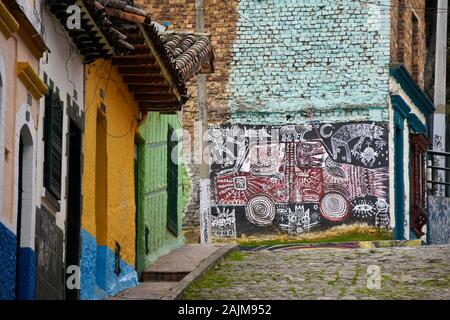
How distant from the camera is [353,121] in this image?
3028cm

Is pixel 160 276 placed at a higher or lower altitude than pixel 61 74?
lower

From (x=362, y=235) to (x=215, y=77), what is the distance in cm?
454

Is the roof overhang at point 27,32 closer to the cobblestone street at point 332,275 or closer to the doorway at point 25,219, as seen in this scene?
the doorway at point 25,219

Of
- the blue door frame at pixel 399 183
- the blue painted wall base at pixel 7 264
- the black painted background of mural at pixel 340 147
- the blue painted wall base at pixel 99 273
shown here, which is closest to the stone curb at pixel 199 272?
the blue painted wall base at pixel 99 273

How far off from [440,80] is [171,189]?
46.0 ft

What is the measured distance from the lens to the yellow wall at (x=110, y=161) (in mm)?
16922

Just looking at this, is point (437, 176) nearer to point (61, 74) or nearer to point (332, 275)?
point (332, 275)

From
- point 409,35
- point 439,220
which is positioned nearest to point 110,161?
point 409,35

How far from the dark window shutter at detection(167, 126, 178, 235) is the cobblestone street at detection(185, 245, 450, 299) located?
6.77 feet

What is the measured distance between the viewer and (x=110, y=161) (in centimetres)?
1823

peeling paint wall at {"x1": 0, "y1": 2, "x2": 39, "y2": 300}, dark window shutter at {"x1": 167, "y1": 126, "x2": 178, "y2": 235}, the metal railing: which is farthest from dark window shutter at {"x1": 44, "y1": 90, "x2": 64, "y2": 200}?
the metal railing

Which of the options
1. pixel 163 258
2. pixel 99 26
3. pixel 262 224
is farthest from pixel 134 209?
pixel 262 224

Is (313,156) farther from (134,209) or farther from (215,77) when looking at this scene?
(134,209)
